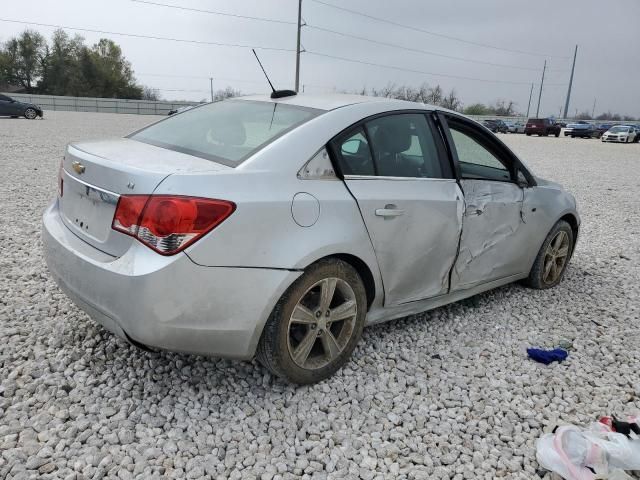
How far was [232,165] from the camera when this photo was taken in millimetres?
2477

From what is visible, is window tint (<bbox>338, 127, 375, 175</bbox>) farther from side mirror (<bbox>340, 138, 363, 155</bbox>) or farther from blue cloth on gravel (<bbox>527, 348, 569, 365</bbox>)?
blue cloth on gravel (<bbox>527, 348, 569, 365</bbox>)

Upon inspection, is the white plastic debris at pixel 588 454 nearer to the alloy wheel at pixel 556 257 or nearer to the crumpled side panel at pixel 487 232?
the crumpled side panel at pixel 487 232

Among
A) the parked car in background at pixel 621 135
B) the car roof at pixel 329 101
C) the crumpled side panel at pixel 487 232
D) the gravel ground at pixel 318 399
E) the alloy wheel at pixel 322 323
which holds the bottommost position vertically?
the gravel ground at pixel 318 399

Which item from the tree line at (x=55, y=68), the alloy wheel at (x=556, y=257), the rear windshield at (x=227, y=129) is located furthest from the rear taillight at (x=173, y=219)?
the tree line at (x=55, y=68)

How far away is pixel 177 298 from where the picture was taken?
2.24 metres

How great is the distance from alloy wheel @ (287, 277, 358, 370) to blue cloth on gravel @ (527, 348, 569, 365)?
134 cm

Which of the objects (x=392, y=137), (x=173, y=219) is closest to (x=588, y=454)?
(x=392, y=137)

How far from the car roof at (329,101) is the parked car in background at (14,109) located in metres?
25.9

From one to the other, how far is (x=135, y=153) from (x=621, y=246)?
601 cm

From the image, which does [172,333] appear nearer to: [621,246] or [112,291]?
[112,291]

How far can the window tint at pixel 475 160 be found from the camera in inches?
140

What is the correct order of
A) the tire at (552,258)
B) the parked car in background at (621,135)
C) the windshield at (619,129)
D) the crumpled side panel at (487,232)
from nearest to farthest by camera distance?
the crumpled side panel at (487,232)
the tire at (552,258)
the parked car in background at (621,135)
the windshield at (619,129)

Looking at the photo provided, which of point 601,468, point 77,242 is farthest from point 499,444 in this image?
point 77,242

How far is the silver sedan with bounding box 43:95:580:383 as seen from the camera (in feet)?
7.41
